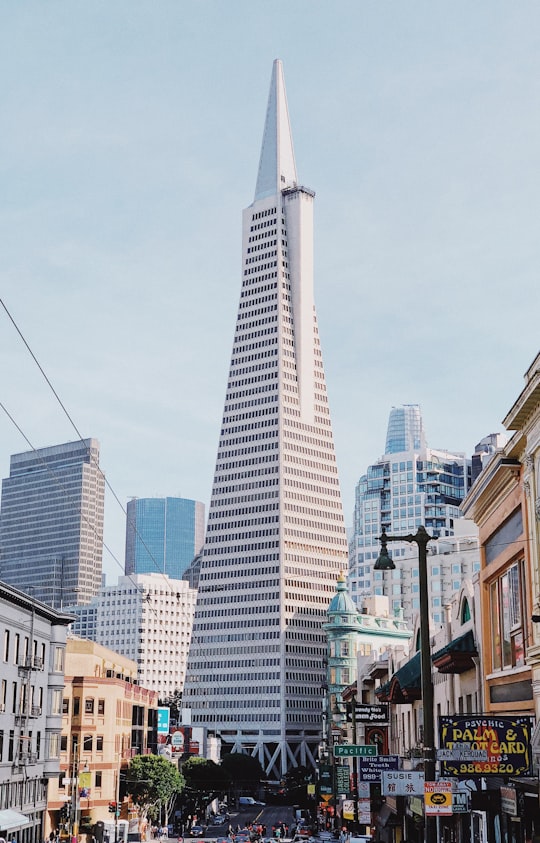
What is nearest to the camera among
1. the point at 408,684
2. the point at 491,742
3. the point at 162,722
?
the point at 491,742

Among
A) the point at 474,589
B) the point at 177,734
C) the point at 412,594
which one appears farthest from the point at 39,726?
the point at 412,594

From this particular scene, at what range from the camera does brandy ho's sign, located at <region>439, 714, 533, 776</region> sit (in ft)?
89.6

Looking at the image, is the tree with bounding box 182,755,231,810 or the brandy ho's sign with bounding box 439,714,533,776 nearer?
the brandy ho's sign with bounding box 439,714,533,776

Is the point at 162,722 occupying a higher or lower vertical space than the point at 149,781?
higher

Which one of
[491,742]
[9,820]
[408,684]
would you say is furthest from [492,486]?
[9,820]

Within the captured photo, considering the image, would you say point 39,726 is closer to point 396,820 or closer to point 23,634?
point 23,634

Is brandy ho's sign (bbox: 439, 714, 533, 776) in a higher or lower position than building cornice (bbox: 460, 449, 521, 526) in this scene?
lower

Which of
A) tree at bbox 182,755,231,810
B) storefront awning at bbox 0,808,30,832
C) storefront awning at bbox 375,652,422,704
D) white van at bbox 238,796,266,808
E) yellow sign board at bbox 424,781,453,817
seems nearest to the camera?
yellow sign board at bbox 424,781,453,817

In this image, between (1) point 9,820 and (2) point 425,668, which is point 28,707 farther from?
(2) point 425,668

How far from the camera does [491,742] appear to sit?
1080 inches

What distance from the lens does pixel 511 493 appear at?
3197 centimetres

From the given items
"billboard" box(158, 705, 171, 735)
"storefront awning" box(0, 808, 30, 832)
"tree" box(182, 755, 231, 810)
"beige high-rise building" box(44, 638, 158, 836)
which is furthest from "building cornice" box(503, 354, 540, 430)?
"tree" box(182, 755, 231, 810)

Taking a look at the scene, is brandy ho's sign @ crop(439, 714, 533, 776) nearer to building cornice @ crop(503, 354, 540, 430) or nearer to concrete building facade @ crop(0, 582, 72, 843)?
building cornice @ crop(503, 354, 540, 430)

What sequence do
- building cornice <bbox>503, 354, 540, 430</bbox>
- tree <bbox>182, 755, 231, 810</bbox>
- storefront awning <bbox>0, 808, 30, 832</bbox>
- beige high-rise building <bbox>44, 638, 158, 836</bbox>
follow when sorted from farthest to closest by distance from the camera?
1. tree <bbox>182, 755, 231, 810</bbox>
2. beige high-rise building <bbox>44, 638, 158, 836</bbox>
3. storefront awning <bbox>0, 808, 30, 832</bbox>
4. building cornice <bbox>503, 354, 540, 430</bbox>
